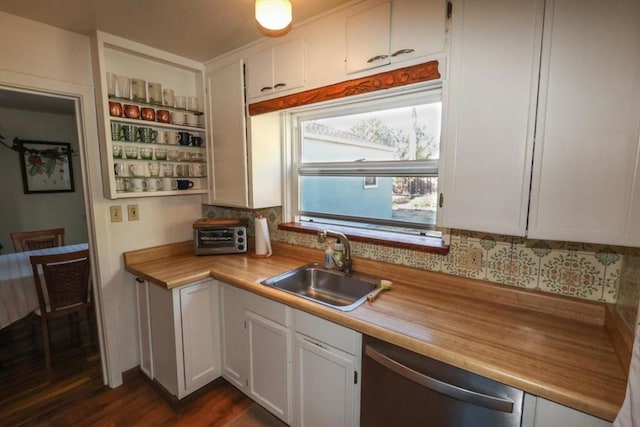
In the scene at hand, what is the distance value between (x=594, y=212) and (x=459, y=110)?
0.59 meters

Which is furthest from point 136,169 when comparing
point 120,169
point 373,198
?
point 373,198

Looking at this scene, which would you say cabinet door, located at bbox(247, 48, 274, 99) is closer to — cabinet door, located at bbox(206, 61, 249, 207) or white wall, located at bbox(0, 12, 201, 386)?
cabinet door, located at bbox(206, 61, 249, 207)

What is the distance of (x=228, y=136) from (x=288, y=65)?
2.33 ft

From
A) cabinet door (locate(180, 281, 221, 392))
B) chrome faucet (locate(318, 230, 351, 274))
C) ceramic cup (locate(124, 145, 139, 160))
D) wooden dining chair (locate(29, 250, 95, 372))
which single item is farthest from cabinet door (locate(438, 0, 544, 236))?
wooden dining chair (locate(29, 250, 95, 372))

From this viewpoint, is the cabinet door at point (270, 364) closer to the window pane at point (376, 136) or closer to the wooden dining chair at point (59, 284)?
the window pane at point (376, 136)

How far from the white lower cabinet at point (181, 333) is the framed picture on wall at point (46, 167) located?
9.97 ft

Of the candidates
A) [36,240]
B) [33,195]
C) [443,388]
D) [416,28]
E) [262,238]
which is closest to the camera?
[443,388]

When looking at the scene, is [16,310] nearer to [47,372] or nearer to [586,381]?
[47,372]

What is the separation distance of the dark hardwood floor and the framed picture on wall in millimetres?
2263

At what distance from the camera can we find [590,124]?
0.99 m

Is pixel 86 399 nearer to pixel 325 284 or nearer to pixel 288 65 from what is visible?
pixel 325 284

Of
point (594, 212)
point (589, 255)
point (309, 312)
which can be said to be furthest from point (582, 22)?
point (309, 312)

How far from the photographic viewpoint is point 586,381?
0.89 meters

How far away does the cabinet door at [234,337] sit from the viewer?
5.99 ft
